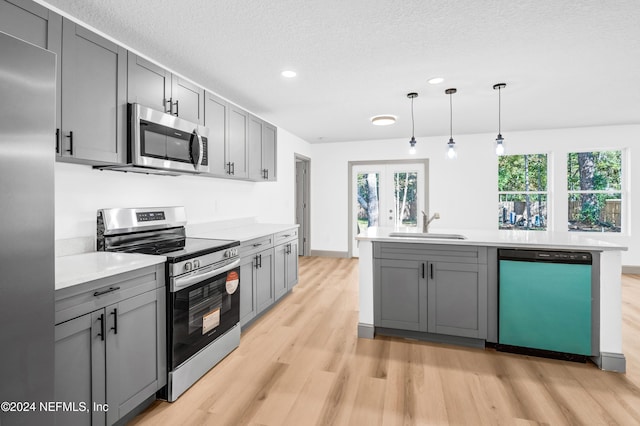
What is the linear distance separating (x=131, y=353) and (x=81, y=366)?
0.92ft

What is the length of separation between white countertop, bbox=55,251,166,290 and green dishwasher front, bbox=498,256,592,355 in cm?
268

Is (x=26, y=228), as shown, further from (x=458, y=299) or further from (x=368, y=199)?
(x=368, y=199)

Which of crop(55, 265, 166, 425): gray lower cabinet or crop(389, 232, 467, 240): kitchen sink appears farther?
crop(389, 232, 467, 240): kitchen sink

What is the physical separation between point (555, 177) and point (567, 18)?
4.28 meters

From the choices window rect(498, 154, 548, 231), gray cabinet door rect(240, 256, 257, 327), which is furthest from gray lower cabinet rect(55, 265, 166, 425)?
window rect(498, 154, 548, 231)

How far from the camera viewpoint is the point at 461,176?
237 inches

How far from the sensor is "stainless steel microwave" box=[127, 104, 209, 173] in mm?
2189

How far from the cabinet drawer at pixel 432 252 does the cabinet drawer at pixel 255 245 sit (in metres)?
1.19

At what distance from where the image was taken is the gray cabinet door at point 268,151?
13.5 feet

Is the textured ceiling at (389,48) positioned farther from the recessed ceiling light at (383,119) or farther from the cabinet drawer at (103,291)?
the cabinet drawer at (103,291)

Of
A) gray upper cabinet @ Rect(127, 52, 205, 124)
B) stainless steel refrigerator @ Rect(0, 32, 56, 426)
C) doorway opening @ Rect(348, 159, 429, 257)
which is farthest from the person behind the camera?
doorway opening @ Rect(348, 159, 429, 257)

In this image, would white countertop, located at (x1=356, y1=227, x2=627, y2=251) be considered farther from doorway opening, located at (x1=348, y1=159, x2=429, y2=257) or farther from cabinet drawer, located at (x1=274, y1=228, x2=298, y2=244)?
doorway opening, located at (x1=348, y1=159, x2=429, y2=257)

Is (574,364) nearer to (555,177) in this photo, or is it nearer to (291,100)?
(291,100)

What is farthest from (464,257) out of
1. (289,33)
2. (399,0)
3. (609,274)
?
(289,33)
